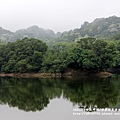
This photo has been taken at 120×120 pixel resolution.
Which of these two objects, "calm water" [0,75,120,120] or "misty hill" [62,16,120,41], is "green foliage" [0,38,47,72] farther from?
"misty hill" [62,16,120,41]

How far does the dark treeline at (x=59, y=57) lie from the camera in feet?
164

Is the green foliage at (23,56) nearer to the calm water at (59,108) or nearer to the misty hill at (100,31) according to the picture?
the calm water at (59,108)

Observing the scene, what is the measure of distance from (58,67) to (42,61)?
19.7 ft

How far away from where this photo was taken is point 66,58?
51.2 metres

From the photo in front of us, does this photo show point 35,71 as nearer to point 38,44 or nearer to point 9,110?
point 38,44

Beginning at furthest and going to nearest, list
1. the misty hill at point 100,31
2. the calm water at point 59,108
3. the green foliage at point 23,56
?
the misty hill at point 100,31 → the green foliage at point 23,56 → the calm water at point 59,108

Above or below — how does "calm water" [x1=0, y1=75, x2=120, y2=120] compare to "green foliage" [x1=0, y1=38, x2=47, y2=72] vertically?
below

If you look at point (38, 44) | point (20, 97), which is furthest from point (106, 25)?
point (20, 97)

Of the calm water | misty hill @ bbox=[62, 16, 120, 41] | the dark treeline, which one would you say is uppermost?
misty hill @ bbox=[62, 16, 120, 41]

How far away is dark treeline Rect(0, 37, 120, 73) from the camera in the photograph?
49.9 m

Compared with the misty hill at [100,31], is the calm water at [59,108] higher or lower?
lower

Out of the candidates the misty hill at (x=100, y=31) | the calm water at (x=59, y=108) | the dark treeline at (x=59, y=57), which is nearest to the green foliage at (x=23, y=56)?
the dark treeline at (x=59, y=57)

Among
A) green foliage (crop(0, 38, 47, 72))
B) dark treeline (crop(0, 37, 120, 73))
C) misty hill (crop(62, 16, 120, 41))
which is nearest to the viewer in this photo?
dark treeline (crop(0, 37, 120, 73))

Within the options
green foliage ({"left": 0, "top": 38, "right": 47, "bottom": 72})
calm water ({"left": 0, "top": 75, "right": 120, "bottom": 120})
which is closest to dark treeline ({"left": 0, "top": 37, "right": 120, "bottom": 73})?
green foliage ({"left": 0, "top": 38, "right": 47, "bottom": 72})
